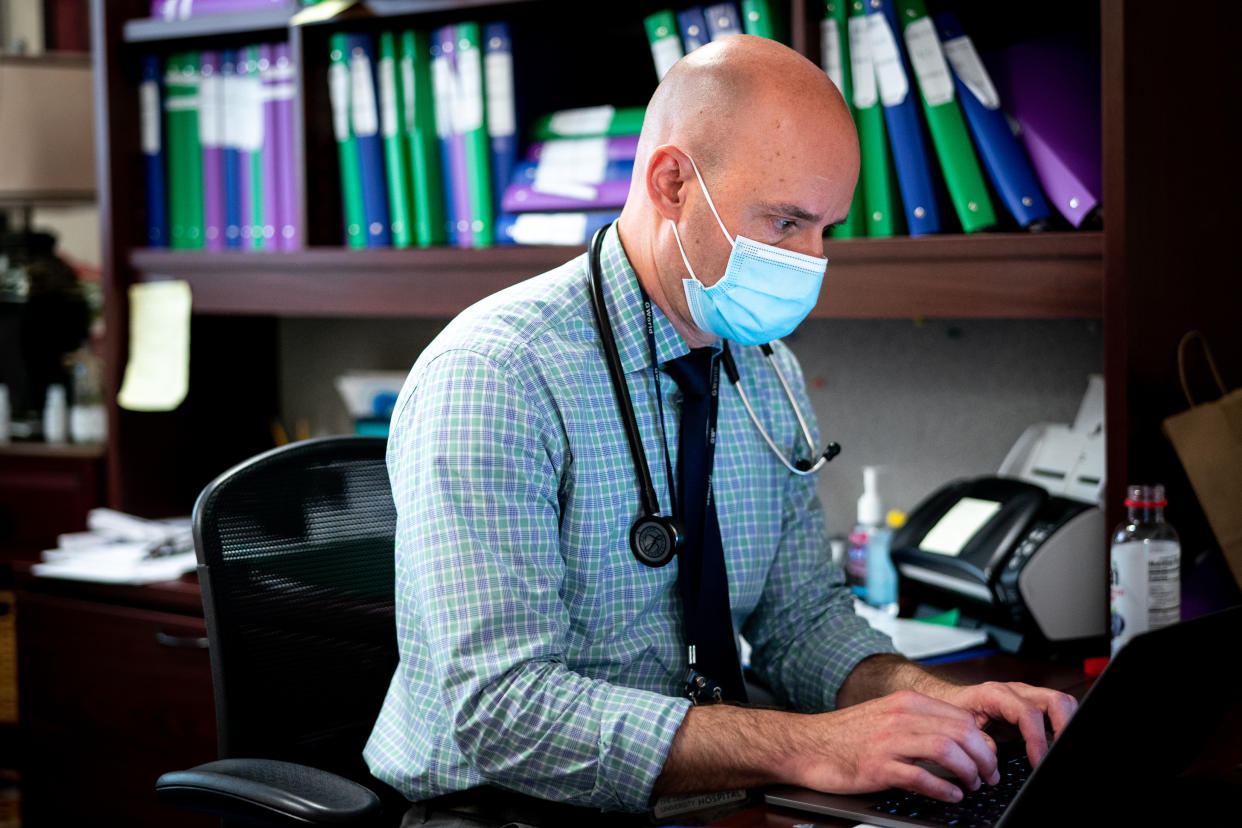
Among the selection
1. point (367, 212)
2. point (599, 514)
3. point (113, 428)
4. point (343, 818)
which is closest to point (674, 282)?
point (599, 514)

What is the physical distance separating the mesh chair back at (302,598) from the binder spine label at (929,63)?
843 mm

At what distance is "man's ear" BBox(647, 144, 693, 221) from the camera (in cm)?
133

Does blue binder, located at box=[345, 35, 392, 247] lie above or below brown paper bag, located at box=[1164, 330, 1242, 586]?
above

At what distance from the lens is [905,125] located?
1.74m

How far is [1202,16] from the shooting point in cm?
167

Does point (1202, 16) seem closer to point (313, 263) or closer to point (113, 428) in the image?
point (313, 263)

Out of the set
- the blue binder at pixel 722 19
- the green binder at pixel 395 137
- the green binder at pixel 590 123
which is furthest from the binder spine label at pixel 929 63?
the green binder at pixel 395 137

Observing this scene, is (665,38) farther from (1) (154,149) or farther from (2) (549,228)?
(1) (154,149)

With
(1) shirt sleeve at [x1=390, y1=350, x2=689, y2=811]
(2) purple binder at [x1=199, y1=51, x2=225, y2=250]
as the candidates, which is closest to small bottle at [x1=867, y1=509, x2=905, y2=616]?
(1) shirt sleeve at [x1=390, y1=350, x2=689, y2=811]

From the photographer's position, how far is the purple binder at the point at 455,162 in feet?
6.89

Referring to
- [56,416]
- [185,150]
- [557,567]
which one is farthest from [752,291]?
[56,416]

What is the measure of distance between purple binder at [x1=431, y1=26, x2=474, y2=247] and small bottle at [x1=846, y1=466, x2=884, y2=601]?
738mm

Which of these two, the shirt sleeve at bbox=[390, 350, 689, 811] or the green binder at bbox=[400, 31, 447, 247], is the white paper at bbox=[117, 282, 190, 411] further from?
the shirt sleeve at bbox=[390, 350, 689, 811]

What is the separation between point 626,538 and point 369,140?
114cm
